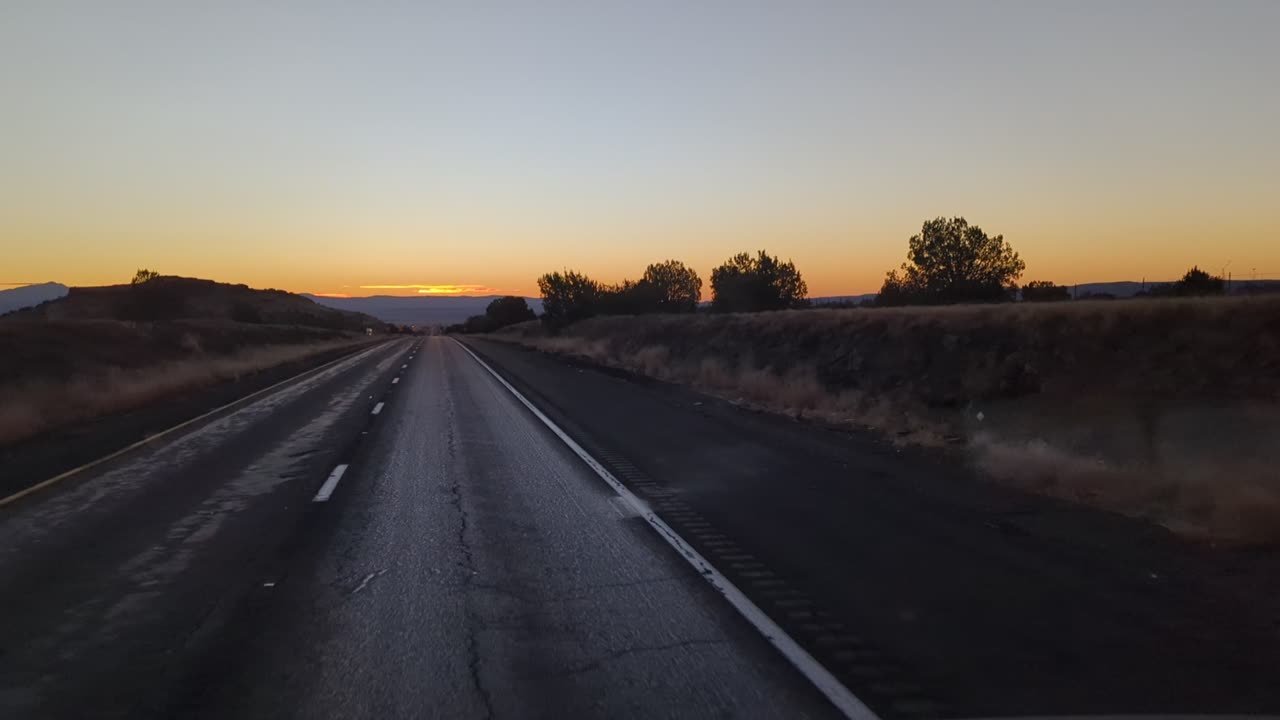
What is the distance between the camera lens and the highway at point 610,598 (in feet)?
15.4

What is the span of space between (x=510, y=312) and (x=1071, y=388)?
540 ft

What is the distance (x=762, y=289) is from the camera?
83312 millimetres

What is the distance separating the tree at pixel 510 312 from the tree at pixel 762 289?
8781 centimetres

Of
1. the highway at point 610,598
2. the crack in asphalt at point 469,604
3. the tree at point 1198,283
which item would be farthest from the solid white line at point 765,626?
the tree at point 1198,283

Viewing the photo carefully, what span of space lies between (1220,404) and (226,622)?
59.1ft

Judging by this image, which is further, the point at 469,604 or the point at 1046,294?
the point at 1046,294

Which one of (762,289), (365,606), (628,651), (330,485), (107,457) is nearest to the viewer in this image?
(628,651)

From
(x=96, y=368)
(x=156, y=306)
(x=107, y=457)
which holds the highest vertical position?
(x=156, y=306)

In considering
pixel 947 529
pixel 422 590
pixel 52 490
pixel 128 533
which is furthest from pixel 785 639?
pixel 52 490

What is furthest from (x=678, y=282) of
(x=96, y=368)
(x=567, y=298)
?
(x=96, y=368)

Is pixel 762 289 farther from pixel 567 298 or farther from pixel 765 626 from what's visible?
pixel 765 626

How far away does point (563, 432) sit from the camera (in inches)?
651

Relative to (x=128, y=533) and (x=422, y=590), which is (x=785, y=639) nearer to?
(x=422, y=590)

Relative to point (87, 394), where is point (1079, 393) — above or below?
below
